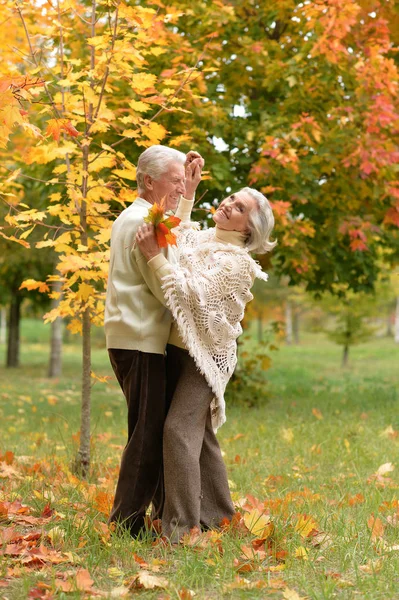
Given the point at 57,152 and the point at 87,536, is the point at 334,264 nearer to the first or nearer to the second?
the point at 57,152

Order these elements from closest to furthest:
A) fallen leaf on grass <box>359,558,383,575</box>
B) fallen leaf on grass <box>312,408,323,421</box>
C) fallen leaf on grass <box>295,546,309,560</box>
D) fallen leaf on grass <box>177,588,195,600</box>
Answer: fallen leaf on grass <box>177,588,195,600</box>, fallen leaf on grass <box>359,558,383,575</box>, fallen leaf on grass <box>295,546,309,560</box>, fallen leaf on grass <box>312,408,323,421</box>

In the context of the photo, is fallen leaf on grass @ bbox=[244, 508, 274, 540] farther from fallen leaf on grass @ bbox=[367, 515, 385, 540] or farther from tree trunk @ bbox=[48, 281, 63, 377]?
tree trunk @ bbox=[48, 281, 63, 377]

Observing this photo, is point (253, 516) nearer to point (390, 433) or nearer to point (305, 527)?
point (305, 527)

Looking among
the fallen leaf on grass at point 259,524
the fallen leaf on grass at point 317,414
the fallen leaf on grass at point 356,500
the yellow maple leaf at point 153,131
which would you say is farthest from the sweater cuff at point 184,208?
the fallen leaf on grass at point 317,414

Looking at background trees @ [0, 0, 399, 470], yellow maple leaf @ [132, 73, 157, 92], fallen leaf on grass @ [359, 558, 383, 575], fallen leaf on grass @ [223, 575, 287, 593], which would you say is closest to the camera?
fallen leaf on grass @ [223, 575, 287, 593]

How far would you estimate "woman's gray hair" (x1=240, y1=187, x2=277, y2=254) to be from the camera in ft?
11.6

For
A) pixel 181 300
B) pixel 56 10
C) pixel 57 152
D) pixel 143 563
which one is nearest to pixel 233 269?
pixel 181 300

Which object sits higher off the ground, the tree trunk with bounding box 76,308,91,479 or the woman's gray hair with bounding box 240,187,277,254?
the woman's gray hair with bounding box 240,187,277,254

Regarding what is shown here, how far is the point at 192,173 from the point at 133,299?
69 centimetres

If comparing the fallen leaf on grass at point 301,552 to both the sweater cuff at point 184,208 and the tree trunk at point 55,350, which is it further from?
the tree trunk at point 55,350

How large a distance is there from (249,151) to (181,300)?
5.63 metres

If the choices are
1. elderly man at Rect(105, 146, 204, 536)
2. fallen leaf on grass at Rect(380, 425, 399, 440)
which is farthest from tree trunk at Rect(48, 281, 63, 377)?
elderly man at Rect(105, 146, 204, 536)

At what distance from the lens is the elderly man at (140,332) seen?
3.47 metres

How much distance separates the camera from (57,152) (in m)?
4.62
